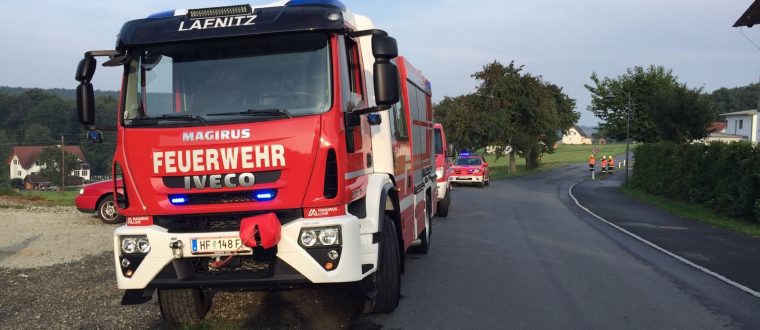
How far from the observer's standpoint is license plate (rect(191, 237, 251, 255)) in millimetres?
4609

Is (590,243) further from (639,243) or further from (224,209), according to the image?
(224,209)

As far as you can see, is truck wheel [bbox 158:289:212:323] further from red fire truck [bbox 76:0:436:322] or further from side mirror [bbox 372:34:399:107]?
side mirror [bbox 372:34:399:107]

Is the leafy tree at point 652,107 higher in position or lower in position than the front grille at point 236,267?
higher

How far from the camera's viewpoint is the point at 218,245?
4629 millimetres

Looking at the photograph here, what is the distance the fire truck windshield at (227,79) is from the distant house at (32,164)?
104 feet

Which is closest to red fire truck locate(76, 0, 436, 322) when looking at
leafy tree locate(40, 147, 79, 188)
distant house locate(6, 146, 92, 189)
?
leafy tree locate(40, 147, 79, 188)

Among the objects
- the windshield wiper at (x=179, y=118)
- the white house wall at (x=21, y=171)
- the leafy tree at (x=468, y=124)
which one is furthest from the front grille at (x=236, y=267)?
the leafy tree at (x=468, y=124)

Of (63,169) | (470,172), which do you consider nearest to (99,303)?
(470,172)

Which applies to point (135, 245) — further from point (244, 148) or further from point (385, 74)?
point (385, 74)

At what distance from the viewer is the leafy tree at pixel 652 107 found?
3003 cm

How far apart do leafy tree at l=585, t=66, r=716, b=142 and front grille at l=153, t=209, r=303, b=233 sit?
29.5 meters

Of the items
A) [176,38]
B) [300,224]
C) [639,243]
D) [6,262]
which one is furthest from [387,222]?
[639,243]

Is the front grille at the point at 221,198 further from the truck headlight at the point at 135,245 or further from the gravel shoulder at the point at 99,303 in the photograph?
the gravel shoulder at the point at 99,303

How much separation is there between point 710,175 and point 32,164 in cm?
→ 4364
